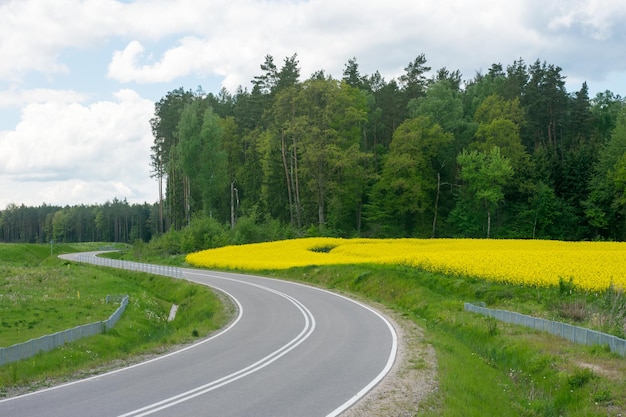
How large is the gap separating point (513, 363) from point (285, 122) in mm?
53375

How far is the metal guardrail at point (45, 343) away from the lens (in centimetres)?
1650

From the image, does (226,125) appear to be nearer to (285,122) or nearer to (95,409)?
(285,122)

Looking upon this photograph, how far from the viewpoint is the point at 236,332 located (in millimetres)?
21328

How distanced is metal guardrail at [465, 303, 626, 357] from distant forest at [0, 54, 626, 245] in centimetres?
4364

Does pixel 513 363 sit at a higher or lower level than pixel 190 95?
lower

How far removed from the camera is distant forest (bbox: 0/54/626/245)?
6525 cm

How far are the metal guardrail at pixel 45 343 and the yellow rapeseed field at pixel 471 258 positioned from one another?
1916cm

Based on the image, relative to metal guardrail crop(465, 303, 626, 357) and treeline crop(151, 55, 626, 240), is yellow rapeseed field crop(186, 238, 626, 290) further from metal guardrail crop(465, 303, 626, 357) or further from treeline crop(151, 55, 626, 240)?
treeline crop(151, 55, 626, 240)

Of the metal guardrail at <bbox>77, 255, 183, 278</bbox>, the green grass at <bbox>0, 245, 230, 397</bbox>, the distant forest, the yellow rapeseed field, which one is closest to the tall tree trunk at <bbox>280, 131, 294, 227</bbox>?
the distant forest

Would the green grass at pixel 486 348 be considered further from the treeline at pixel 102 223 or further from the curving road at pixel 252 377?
the treeline at pixel 102 223

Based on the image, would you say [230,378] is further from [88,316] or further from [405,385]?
[88,316]

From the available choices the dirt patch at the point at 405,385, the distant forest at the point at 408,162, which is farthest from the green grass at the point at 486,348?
the distant forest at the point at 408,162

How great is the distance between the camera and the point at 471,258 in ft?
110

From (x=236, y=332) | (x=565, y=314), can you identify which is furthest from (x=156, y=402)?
(x=565, y=314)
